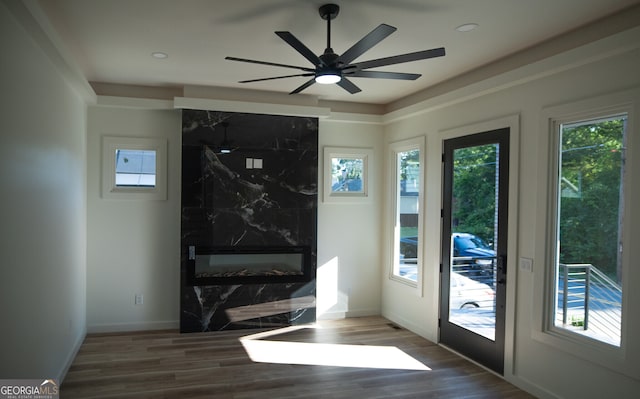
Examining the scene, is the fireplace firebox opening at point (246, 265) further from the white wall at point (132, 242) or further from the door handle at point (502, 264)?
the door handle at point (502, 264)

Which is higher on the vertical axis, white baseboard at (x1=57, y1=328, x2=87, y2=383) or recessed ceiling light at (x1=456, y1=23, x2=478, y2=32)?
recessed ceiling light at (x1=456, y1=23, x2=478, y2=32)

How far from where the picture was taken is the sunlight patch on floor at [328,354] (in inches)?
166

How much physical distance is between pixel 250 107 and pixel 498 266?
317 cm

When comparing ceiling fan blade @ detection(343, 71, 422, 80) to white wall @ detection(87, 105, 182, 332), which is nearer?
ceiling fan blade @ detection(343, 71, 422, 80)

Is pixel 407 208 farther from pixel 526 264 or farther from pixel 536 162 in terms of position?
pixel 536 162

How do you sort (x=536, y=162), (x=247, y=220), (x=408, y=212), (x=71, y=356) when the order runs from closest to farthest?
(x=536, y=162)
(x=71, y=356)
(x=247, y=220)
(x=408, y=212)

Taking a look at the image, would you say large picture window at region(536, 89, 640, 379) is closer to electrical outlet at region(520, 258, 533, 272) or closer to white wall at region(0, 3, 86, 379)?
electrical outlet at region(520, 258, 533, 272)

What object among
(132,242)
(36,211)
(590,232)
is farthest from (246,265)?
(590,232)

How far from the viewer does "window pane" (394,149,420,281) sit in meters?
5.34

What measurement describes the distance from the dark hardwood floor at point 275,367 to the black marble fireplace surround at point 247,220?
0.33 meters

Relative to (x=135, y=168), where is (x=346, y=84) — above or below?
above

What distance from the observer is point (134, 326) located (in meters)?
5.14

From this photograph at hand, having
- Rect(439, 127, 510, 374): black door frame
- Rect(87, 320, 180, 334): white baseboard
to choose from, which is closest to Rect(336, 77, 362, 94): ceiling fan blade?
Rect(439, 127, 510, 374): black door frame

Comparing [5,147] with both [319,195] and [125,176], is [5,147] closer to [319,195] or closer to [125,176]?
[125,176]
